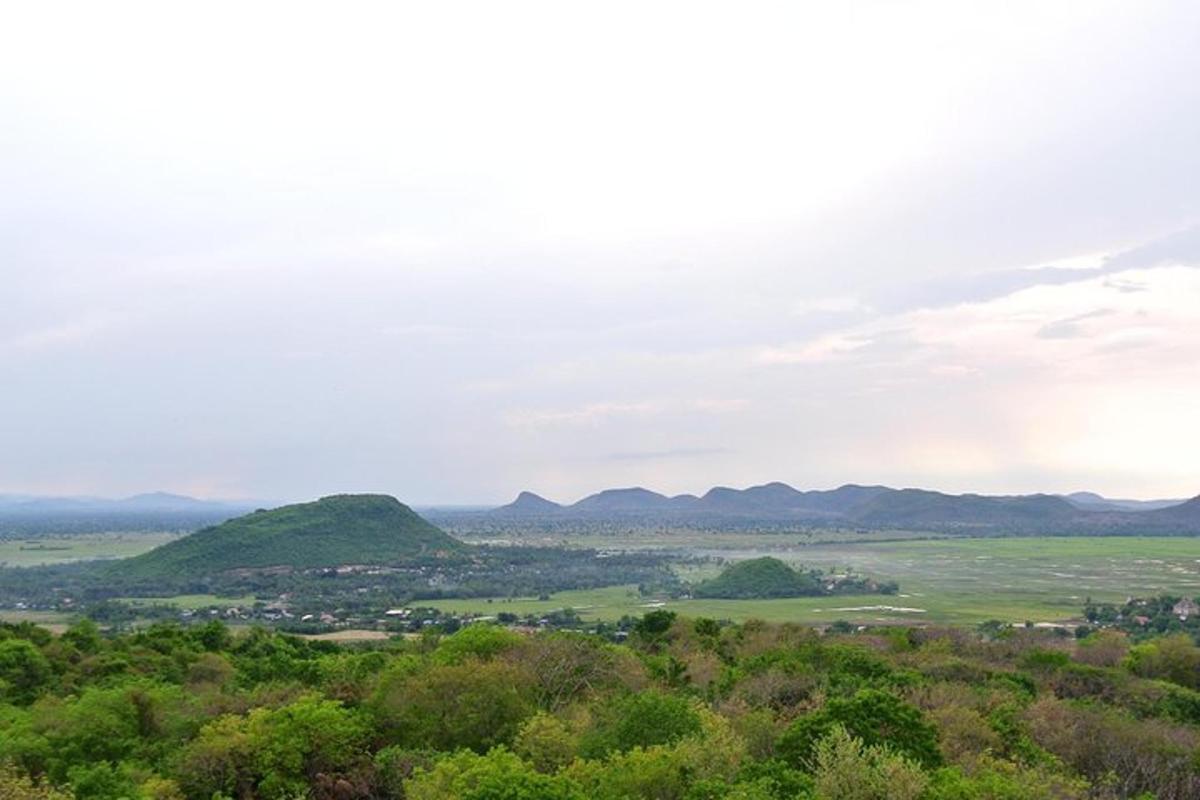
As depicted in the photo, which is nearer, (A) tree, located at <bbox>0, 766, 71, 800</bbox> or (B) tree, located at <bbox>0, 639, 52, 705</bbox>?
(A) tree, located at <bbox>0, 766, 71, 800</bbox>

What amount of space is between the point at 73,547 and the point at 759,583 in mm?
116093

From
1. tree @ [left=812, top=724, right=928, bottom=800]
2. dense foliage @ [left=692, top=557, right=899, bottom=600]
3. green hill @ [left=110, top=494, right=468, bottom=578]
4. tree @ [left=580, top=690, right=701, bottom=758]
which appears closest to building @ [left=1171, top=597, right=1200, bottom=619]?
dense foliage @ [left=692, top=557, right=899, bottom=600]

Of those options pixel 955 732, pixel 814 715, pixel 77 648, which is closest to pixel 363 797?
pixel 814 715

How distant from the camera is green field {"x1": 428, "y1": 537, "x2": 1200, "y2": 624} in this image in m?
75.4

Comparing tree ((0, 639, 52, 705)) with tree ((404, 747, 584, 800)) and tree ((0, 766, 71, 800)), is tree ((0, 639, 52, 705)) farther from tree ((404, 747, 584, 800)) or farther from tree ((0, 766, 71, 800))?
tree ((404, 747, 584, 800))

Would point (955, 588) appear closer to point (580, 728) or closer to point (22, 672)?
point (580, 728)

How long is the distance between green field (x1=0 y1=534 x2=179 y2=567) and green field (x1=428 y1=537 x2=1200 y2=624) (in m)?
71.6

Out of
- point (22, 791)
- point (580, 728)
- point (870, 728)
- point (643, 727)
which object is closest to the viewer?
point (22, 791)

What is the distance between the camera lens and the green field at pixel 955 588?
247ft

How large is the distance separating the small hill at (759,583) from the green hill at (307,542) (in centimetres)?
4426

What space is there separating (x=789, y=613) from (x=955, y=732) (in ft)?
175

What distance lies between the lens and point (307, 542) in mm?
122500

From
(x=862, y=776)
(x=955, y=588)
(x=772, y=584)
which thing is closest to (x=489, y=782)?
(x=862, y=776)

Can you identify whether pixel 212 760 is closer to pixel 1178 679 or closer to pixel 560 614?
pixel 1178 679
